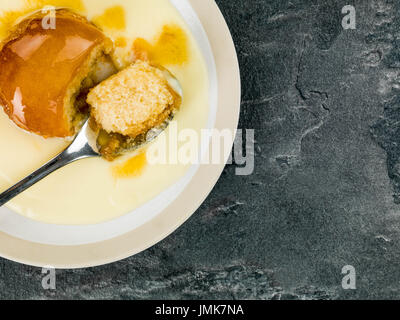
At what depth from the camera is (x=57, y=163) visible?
1273 millimetres

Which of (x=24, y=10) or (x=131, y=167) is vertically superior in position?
(x=24, y=10)

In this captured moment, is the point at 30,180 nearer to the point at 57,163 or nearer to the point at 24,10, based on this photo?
the point at 57,163

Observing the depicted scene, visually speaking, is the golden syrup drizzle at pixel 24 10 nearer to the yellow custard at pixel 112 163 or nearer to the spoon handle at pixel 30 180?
the yellow custard at pixel 112 163

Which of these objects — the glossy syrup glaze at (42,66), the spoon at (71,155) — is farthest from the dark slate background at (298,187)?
the glossy syrup glaze at (42,66)

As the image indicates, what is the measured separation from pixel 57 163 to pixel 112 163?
155 mm

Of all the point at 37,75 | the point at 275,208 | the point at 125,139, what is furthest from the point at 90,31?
the point at 275,208

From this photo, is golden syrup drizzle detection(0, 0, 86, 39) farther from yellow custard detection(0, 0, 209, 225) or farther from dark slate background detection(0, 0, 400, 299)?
dark slate background detection(0, 0, 400, 299)

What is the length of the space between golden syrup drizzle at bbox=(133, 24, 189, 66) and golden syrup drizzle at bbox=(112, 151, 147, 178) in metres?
0.28

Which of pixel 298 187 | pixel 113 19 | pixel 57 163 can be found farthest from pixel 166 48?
pixel 298 187

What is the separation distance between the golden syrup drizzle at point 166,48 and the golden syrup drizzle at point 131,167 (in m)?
0.28

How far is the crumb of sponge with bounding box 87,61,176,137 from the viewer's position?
1216 millimetres

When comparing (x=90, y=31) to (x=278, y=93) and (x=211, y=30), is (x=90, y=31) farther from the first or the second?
(x=278, y=93)

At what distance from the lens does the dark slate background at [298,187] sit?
1428 millimetres

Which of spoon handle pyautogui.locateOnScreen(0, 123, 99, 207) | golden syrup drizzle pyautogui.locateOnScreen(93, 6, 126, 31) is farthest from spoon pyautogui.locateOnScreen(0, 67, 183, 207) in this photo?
golden syrup drizzle pyautogui.locateOnScreen(93, 6, 126, 31)
